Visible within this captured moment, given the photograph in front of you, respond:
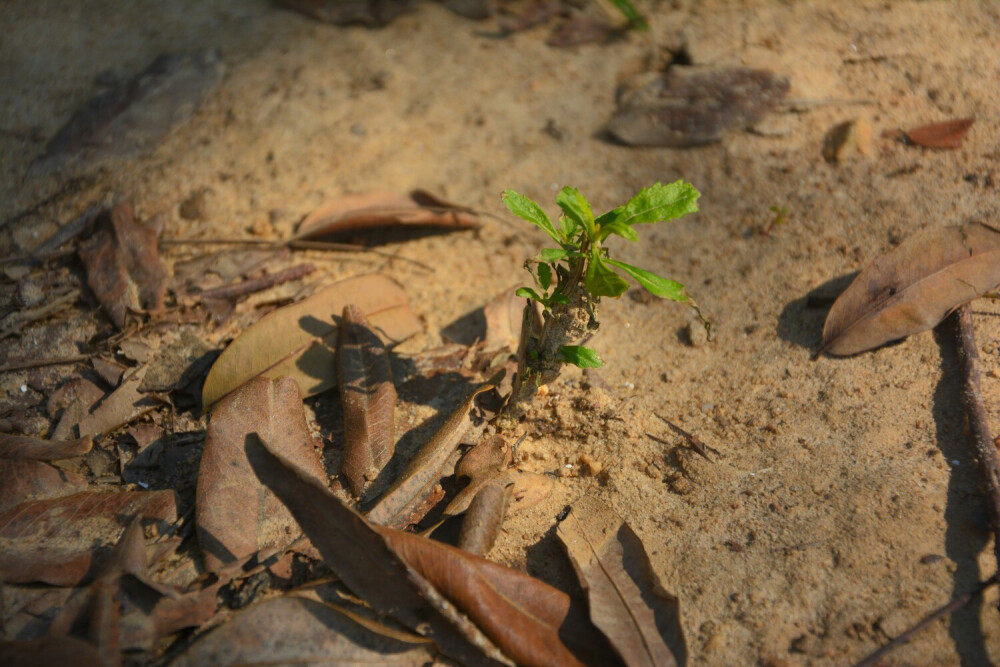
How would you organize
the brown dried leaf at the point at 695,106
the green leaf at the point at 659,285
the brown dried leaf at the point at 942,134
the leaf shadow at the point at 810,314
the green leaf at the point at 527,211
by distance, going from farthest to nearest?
the brown dried leaf at the point at 695,106 → the brown dried leaf at the point at 942,134 → the leaf shadow at the point at 810,314 → the green leaf at the point at 527,211 → the green leaf at the point at 659,285

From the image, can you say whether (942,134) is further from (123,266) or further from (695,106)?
(123,266)

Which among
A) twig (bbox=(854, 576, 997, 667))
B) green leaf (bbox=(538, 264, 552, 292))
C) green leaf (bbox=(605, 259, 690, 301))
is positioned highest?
green leaf (bbox=(605, 259, 690, 301))

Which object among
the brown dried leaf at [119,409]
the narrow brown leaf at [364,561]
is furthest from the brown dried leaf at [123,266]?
the narrow brown leaf at [364,561]

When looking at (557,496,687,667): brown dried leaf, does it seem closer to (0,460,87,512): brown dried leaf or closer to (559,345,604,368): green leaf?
(559,345,604,368): green leaf

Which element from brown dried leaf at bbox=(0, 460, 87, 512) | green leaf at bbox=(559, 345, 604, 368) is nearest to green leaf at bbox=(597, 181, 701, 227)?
green leaf at bbox=(559, 345, 604, 368)

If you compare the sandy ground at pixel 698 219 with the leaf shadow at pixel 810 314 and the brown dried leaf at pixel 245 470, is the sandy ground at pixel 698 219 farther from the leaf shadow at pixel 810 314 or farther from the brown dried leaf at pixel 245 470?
the brown dried leaf at pixel 245 470
